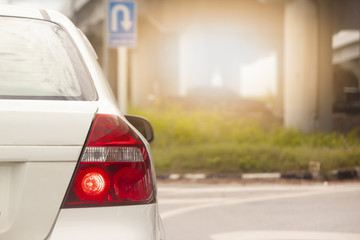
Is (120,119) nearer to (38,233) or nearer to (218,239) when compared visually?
(38,233)

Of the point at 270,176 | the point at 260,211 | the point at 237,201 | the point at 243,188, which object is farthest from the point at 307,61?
the point at 260,211

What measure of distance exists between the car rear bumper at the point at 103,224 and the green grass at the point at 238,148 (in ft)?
28.7

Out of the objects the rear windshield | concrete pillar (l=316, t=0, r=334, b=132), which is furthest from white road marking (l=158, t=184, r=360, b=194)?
concrete pillar (l=316, t=0, r=334, b=132)

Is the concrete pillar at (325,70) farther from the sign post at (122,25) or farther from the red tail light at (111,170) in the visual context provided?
the red tail light at (111,170)

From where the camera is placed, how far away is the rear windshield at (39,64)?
2.46 m

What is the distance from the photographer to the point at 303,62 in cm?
1884

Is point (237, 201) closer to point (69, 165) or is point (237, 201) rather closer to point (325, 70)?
point (69, 165)

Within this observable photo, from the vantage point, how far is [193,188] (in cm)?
929

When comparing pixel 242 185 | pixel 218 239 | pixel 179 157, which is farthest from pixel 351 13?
pixel 218 239

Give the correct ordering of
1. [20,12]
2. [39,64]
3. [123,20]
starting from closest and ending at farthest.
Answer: [39,64] < [20,12] < [123,20]

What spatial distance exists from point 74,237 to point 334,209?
544 centimetres

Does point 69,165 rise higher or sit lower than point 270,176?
higher

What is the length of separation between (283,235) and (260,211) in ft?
4.53

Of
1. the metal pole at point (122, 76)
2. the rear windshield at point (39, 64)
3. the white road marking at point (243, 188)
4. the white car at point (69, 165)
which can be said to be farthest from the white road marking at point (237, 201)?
the metal pole at point (122, 76)
